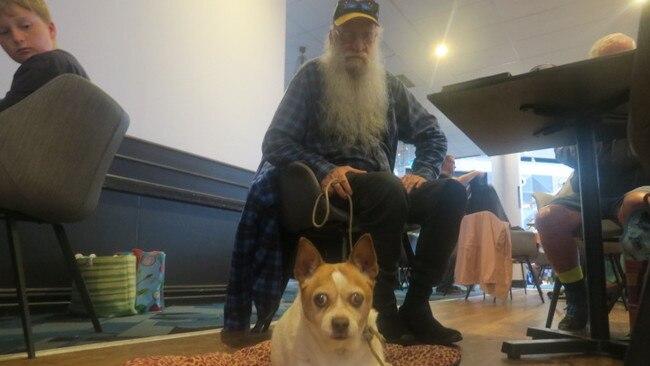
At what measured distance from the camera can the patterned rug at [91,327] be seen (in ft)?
5.17

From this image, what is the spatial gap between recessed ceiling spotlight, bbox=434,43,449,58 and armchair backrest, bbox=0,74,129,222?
4536 millimetres

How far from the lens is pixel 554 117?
154 centimetres

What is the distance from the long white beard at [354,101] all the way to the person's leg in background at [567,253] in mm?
824

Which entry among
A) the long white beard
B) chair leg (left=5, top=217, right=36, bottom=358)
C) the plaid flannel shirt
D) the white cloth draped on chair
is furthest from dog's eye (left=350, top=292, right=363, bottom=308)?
the white cloth draped on chair

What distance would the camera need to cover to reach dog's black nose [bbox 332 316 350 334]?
90 centimetres

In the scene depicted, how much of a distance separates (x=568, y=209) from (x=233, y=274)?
1.42m

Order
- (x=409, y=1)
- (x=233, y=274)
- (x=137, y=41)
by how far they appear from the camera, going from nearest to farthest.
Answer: (x=233, y=274), (x=137, y=41), (x=409, y=1)

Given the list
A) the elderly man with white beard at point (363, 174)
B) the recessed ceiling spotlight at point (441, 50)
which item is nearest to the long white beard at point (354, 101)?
the elderly man with white beard at point (363, 174)

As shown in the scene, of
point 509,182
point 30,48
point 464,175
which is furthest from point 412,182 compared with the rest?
point 509,182

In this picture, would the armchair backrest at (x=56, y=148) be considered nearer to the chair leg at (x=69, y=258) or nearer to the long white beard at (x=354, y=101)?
the chair leg at (x=69, y=258)

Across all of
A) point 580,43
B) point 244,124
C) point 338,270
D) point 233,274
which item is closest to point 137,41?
point 244,124

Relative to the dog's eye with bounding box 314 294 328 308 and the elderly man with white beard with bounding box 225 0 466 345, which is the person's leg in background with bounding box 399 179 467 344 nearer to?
the elderly man with white beard with bounding box 225 0 466 345

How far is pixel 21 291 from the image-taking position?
1.34 meters

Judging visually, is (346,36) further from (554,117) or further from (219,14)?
(219,14)
